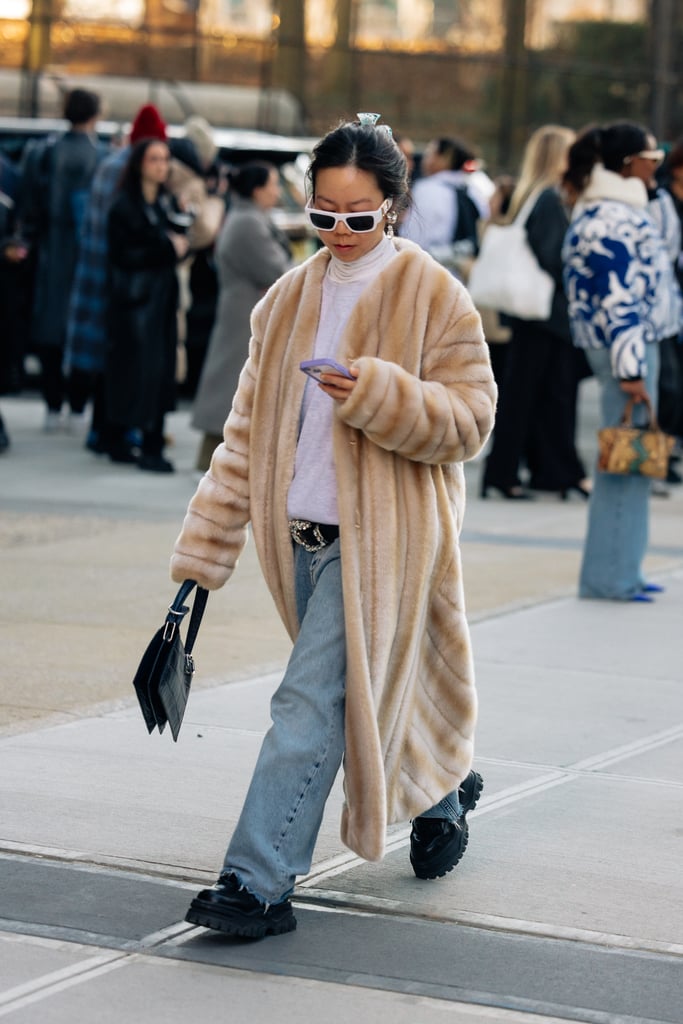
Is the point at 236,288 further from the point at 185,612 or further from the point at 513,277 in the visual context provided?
the point at 185,612

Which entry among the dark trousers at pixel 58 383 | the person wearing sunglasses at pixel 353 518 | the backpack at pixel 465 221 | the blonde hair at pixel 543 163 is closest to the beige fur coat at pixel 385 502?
the person wearing sunglasses at pixel 353 518

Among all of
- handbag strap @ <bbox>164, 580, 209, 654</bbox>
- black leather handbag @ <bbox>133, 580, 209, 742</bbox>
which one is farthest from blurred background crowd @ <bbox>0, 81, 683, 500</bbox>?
black leather handbag @ <bbox>133, 580, 209, 742</bbox>

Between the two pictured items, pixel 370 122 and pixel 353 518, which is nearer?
pixel 353 518

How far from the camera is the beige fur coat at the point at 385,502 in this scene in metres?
4.20

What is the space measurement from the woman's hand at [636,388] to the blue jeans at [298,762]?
3836 millimetres

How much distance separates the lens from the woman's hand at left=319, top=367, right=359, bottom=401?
413 centimetres

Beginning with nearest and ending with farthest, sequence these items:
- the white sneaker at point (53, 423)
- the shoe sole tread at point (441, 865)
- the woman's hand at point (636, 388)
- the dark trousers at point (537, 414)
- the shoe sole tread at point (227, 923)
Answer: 1. the shoe sole tread at point (227, 923)
2. the shoe sole tread at point (441, 865)
3. the woman's hand at point (636, 388)
4. the dark trousers at point (537, 414)
5. the white sneaker at point (53, 423)

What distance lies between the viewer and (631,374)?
7.84 meters

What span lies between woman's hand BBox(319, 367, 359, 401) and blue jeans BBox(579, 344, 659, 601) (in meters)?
4.19

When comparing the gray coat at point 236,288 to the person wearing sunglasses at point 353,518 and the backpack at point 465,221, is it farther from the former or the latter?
the person wearing sunglasses at point 353,518

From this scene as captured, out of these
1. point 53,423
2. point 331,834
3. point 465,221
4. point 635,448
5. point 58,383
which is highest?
point 465,221

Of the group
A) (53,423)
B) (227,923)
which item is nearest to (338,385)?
(227,923)

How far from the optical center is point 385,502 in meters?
4.26

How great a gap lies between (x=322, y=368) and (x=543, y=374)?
745 cm
